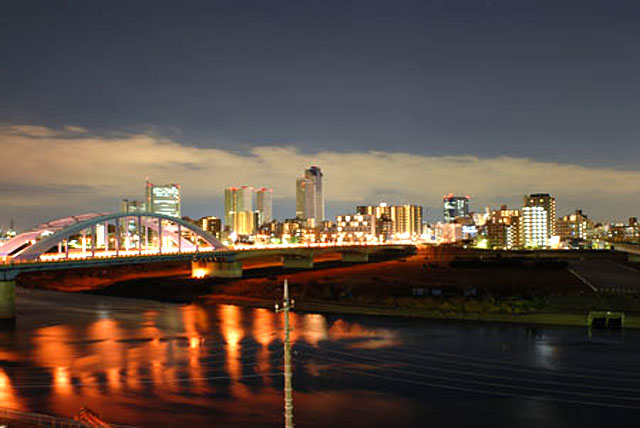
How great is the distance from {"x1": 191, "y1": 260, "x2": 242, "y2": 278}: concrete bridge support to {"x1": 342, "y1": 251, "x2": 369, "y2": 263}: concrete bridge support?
65400 millimetres

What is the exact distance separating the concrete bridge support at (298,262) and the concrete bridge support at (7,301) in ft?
262

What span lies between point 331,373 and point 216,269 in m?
67.9

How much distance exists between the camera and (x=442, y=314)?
5409 cm

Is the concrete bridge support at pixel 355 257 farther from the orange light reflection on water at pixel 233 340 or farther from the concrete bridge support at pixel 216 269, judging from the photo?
the orange light reflection on water at pixel 233 340

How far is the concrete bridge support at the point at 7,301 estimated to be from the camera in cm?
5422

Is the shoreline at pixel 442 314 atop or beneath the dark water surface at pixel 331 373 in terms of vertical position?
atop

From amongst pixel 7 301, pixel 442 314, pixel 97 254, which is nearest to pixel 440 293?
pixel 442 314

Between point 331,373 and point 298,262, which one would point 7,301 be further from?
point 298,262

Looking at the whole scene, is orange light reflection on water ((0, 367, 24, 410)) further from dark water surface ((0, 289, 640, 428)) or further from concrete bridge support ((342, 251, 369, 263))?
concrete bridge support ((342, 251, 369, 263))

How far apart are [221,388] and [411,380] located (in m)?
9.74

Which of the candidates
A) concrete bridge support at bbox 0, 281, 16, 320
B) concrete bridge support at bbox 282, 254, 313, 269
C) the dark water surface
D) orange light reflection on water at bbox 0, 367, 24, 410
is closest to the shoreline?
the dark water surface

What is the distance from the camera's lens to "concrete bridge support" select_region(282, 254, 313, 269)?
13250cm

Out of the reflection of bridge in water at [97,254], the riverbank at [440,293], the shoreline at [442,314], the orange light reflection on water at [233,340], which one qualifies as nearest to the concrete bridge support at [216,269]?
the reflection of bridge in water at [97,254]

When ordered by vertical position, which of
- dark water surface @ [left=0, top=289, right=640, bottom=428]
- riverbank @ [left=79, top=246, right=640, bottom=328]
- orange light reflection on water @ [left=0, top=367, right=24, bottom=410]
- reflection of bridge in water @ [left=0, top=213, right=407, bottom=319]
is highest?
reflection of bridge in water @ [left=0, top=213, right=407, bottom=319]
